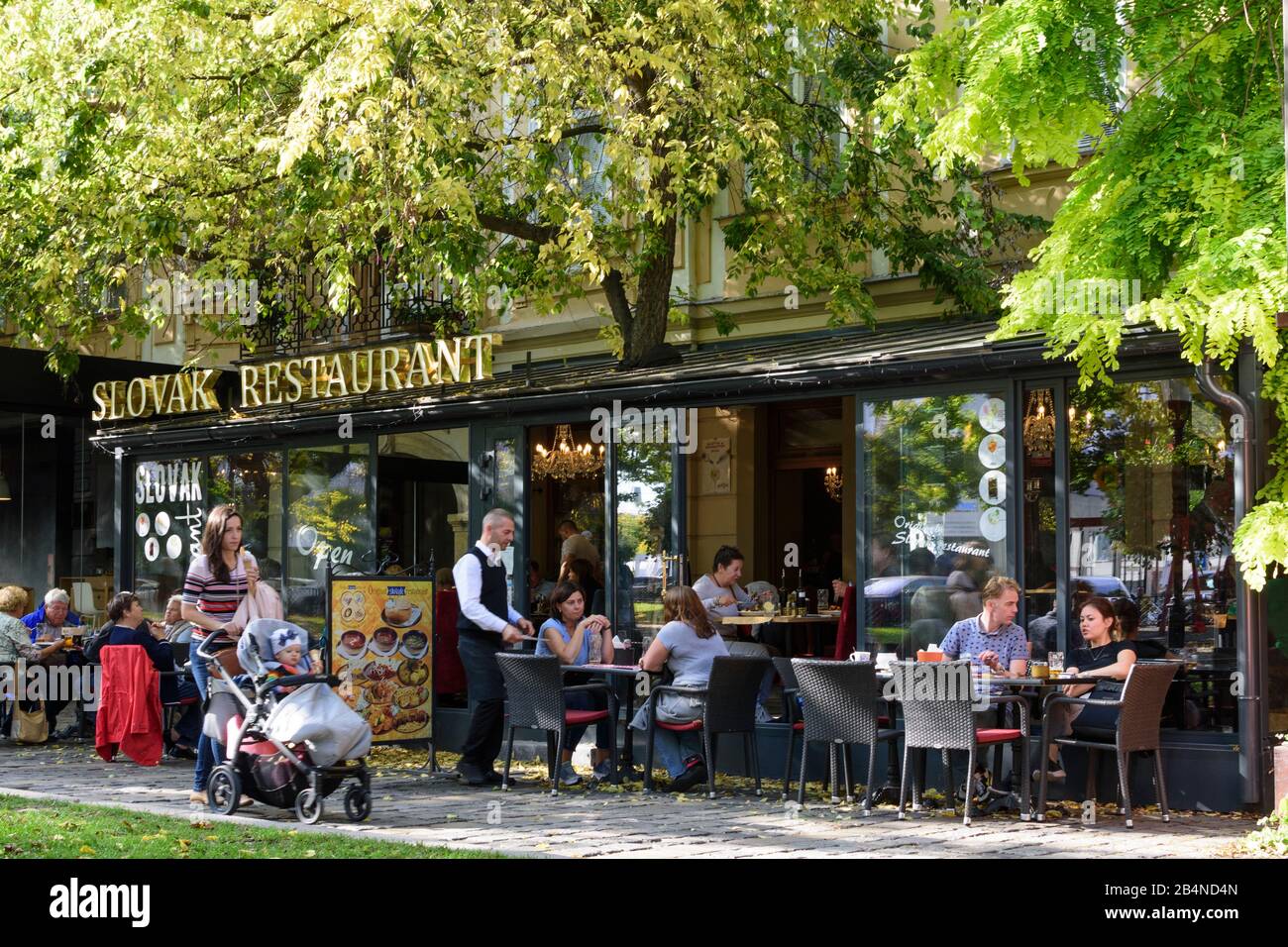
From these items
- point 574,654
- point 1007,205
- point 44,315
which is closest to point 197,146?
point 44,315

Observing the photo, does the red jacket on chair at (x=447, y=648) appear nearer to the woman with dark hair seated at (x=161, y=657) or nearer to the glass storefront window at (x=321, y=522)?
the glass storefront window at (x=321, y=522)

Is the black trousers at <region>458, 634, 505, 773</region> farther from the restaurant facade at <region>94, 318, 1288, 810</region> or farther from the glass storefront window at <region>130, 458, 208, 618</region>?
the glass storefront window at <region>130, 458, 208, 618</region>

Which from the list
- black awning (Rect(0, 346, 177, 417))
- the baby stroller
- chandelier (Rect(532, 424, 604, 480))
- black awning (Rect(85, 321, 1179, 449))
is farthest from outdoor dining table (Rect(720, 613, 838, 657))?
black awning (Rect(0, 346, 177, 417))

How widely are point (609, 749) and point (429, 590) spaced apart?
2298mm

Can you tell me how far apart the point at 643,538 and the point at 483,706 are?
2.53 m

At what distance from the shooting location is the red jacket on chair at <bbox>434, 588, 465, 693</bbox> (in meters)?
14.0

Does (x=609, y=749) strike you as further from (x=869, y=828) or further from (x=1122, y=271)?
(x=1122, y=271)

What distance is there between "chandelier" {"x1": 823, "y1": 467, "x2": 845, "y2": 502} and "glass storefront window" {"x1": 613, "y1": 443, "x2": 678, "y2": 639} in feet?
18.6

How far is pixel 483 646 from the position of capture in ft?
39.4

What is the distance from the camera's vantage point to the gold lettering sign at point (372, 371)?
15.3 meters

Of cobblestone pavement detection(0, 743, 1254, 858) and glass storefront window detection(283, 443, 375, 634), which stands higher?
glass storefront window detection(283, 443, 375, 634)

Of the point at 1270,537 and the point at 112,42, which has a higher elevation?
the point at 112,42

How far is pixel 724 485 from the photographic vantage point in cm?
1848

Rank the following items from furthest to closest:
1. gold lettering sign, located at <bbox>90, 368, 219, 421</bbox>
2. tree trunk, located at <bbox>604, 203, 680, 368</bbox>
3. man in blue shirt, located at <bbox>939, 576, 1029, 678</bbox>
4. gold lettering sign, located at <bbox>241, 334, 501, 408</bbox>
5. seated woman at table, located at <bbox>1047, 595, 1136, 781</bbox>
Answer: gold lettering sign, located at <bbox>90, 368, 219, 421</bbox> < tree trunk, located at <bbox>604, 203, 680, 368</bbox> < gold lettering sign, located at <bbox>241, 334, 501, 408</bbox> < man in blue shirt, located at <bbox>939, 576, 1029, 678</bbox> < seated woman at table, located at <bbox>1047, 595, 1136, 781</bbox>
